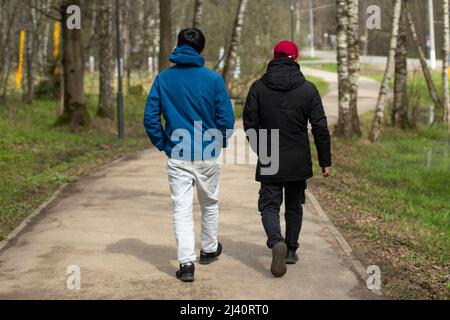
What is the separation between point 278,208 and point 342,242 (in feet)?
4.97

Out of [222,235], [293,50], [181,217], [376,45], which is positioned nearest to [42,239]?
[222,235]

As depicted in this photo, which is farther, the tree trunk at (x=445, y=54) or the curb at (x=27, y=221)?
the tree trunk at (x=445, y=54)

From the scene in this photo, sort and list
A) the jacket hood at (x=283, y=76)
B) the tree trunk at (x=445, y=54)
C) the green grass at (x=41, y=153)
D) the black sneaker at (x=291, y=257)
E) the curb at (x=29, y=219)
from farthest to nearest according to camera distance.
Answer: the tree trunk at (x=445, y=54), the green grass at (x=41, y=153), the curb at (x=29, y=219), the black sneaker at (x=291, y=257), the jacket hood at (x=283, y=76)

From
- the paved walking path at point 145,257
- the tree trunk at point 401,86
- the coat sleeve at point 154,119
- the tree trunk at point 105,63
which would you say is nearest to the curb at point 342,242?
the paved walking path at point 145,257

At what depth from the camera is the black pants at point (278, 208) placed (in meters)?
6.69

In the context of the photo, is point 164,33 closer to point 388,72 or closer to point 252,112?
point 388,72

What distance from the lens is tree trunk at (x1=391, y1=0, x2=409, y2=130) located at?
72.8 ft

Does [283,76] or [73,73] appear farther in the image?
[73,73]

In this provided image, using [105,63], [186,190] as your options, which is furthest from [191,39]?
[105,63]

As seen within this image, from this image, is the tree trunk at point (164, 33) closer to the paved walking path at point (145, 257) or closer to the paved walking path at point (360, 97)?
the paved walking path at point (360, 97)

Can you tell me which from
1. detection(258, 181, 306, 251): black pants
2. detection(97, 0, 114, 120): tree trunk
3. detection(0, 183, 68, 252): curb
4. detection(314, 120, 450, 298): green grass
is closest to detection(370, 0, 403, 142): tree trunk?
detection(314, 120, 450, 298): green grass

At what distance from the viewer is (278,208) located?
6809 millimetres
